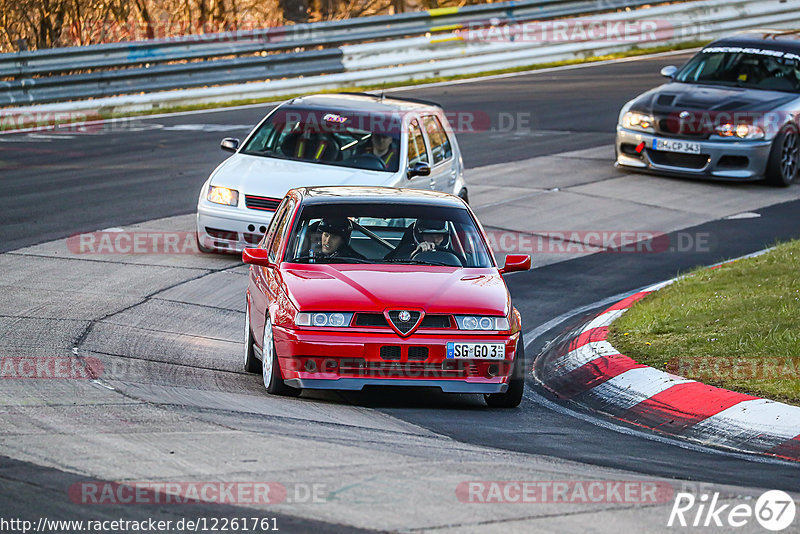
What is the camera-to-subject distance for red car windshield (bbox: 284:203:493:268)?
29.3ft

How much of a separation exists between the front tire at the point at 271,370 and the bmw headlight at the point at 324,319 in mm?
292

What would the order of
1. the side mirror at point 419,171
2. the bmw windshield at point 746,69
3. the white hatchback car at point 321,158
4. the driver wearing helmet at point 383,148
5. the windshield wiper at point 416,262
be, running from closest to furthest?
the windshield wiper at point 416,262 < the white hatchback car at point 321,158 < the side mirror at point 419,171 < the driver wearing helmet at point 383,148 < the bmw windshield at point 746,69

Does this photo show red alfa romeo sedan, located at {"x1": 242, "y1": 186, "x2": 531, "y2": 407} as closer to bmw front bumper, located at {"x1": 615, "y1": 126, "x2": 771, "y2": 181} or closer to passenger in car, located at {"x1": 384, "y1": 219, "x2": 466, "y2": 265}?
passenger in car, located at {"x1": 384, "y1": 219, "x2": 466, "y2": 265}

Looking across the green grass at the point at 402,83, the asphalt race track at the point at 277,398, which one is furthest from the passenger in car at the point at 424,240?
the green grass at the point at 402,83

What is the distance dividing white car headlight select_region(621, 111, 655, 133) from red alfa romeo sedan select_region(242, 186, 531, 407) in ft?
28.7

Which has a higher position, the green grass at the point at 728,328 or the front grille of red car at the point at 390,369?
the front grille of red car at the point at 390,369

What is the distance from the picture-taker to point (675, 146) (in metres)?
17.2

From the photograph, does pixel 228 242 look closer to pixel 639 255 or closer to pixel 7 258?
pixel 7 258

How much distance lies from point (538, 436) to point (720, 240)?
7.82 meters

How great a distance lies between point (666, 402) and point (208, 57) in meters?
16.7

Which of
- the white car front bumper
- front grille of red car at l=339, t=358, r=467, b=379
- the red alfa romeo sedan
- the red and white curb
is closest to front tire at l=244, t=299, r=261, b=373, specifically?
the red alfa romeo sedan

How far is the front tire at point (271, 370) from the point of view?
816cm

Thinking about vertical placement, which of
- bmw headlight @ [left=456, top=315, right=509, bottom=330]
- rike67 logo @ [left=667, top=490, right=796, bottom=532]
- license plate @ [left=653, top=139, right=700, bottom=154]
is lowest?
license plate @ [left=653, top=139, right=700, bottom=154]

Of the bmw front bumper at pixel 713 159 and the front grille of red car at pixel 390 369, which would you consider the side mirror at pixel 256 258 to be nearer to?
the front grille of red car at pixel 390 369
